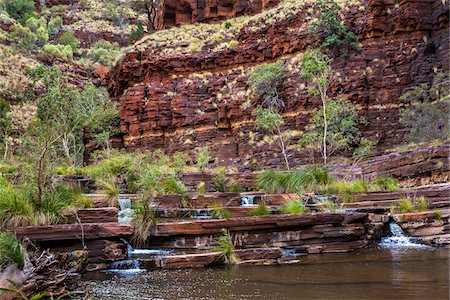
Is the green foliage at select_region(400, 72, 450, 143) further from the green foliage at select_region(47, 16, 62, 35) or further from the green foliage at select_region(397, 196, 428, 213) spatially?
the green foliage at select_region(47, 16, 62, 35)

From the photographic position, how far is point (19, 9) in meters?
72.6

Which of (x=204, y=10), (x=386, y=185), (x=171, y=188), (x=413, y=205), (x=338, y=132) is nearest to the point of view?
(x=413, y=205)

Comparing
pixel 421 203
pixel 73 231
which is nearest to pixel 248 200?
pixel 421 203

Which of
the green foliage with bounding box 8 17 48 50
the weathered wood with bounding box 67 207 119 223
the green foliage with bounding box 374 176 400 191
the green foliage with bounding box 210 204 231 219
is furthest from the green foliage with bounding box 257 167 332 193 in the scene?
the green foliage with bounding box 8 17 48 50

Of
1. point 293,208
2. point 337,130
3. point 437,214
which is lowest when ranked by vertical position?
point 437,214

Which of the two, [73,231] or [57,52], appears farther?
[57,52]

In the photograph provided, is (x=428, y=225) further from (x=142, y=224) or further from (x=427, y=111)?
(x=427, y=111)

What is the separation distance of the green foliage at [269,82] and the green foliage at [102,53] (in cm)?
3366

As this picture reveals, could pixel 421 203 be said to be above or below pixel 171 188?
below

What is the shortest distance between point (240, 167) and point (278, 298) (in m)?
28.7

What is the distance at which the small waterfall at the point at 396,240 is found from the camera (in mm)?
11008

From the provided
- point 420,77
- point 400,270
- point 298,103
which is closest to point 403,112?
point 420,77

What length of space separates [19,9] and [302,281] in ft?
256

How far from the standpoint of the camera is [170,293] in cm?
679
